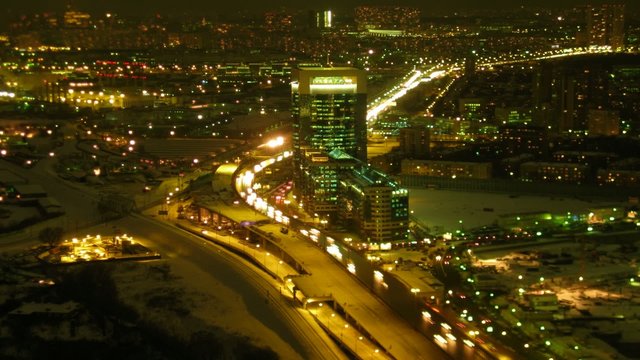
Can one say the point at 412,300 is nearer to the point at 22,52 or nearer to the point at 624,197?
the point at 624,197

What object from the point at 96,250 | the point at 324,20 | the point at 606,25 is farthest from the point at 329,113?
the point at 606,25

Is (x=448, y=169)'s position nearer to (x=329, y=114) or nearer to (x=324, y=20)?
(x=329, y=114)

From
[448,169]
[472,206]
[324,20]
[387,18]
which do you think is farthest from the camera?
[387,18]

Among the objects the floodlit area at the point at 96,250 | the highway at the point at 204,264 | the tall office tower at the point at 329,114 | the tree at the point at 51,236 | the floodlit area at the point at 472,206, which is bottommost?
the floodlit area at the point at 472,206

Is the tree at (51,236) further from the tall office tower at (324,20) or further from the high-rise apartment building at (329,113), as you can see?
the tall office tower at (324,20)

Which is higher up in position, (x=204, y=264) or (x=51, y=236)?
(x=51, y=236)

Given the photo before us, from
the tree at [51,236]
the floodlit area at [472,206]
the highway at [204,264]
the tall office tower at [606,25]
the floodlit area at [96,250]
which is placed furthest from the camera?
the tall office tower at [606,25]

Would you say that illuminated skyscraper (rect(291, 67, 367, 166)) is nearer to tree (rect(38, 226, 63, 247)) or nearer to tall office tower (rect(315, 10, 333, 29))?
tree (rect(38, 226, 63, 247))

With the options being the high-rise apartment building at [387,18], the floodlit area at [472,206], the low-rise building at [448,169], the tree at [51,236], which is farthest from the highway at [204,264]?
the high-rise apartment building at [387,18]
